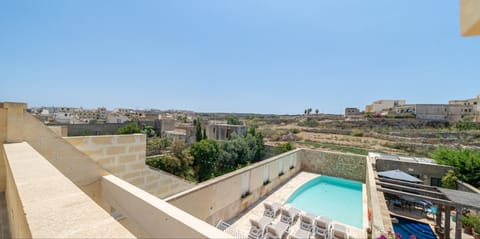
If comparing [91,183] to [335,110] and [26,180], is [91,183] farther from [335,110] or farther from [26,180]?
[335,110]

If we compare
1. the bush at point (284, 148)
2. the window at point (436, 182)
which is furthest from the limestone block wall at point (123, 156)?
the bush at point (284, 148)

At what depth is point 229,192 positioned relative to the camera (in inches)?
210

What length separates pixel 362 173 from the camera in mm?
9164

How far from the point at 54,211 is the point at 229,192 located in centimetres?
481

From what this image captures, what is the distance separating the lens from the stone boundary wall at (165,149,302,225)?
4156 millimetres

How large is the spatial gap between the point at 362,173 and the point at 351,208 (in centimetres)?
270

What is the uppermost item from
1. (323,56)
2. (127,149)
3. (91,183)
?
(323,56)

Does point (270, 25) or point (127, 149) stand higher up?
point (270, 25)

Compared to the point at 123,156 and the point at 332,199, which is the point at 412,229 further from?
the point at 123,156

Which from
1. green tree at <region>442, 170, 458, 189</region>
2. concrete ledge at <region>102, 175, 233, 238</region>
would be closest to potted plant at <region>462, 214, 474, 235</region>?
green tree at <region>442, 170, 458, 189</region>

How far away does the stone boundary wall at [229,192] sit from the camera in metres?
4.16

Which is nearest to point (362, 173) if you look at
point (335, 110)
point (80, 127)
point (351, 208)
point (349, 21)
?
point (351, 208)

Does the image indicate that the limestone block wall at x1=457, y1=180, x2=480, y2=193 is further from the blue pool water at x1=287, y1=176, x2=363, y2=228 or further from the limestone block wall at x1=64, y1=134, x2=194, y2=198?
the limestone block wall at x1=64, y1=134, x2=194, y2=198

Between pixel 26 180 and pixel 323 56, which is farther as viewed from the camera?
pixel 323 56
